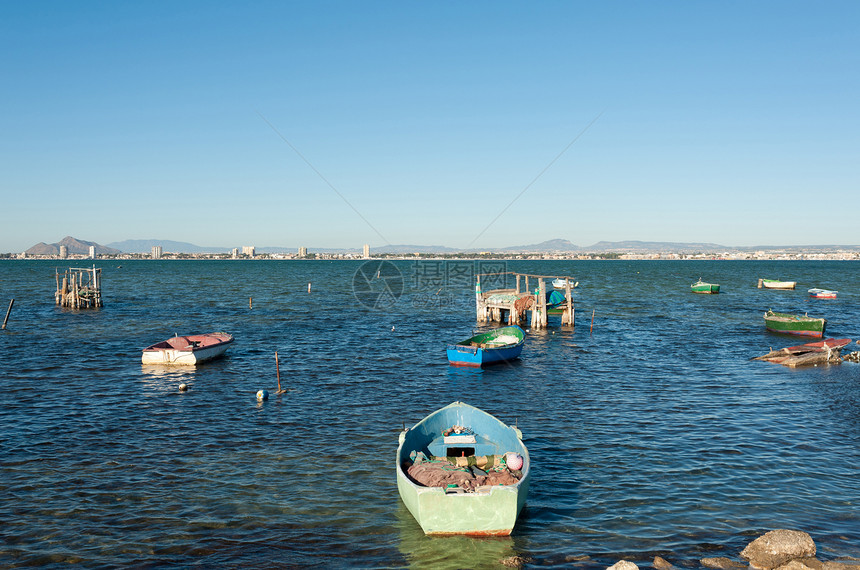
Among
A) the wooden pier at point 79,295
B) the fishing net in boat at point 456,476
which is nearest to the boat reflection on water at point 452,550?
the fishing net in boat at point 456,476

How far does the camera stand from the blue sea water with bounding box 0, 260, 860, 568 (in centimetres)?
1445

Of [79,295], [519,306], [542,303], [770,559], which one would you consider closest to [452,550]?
[770,559]

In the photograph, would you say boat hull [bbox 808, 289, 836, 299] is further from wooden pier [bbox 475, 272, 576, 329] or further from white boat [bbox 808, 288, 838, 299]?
wooden pier [bbox 475, 272, 576, 329]

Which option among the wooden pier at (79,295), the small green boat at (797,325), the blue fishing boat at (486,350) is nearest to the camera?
the blue fishing boat at (486,350)

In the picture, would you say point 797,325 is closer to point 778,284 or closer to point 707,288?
point 707,288

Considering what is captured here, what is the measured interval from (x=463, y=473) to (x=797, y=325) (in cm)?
4585

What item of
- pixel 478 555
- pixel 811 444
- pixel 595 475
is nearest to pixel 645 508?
pixel 595 475

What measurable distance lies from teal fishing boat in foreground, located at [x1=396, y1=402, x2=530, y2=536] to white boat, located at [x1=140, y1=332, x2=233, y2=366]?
73.7 feet

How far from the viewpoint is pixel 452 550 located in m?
14.0

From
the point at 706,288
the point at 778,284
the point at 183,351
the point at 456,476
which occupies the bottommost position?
the point at 456,476

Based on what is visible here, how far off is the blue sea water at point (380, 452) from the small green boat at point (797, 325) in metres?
9.58

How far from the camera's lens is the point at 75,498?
16.9 m

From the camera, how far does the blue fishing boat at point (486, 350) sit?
119 ft

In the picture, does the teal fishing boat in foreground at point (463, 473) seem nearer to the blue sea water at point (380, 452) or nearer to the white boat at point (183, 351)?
the blue sea water at point (380, 452)
